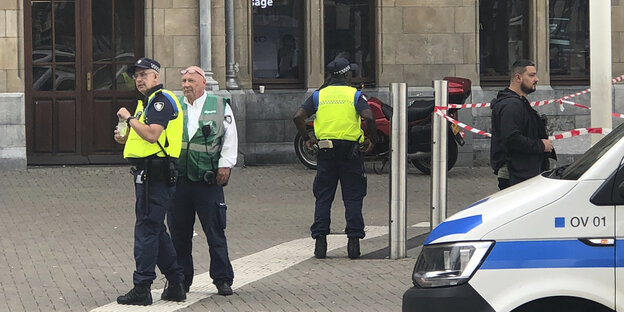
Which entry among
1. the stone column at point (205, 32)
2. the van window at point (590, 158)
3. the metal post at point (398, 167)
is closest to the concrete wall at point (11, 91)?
the stone column at point (205, 32)

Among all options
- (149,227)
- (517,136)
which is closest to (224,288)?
(149,227)

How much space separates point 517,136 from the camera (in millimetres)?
9570

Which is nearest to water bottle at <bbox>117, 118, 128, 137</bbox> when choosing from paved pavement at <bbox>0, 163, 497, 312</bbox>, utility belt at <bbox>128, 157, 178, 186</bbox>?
utility belt at <bbox>128, 157, 178, 186</bbox>

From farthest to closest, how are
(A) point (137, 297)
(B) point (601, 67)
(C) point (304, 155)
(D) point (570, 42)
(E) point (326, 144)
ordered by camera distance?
Result: (D) point (570, 42)
(C) point (304, 155)
(E) point (326, 144)
(B) point (601, 67)
(A) point (137, 297)

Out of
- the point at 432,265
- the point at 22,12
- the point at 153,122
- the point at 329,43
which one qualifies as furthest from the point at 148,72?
the point at 329,43

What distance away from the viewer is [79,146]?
18312mm

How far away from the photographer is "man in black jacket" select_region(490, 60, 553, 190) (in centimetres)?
960

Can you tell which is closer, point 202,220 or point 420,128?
point 202,220

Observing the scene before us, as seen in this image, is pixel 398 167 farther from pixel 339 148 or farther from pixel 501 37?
pixel 501 37

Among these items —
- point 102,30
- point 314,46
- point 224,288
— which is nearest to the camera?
point 224,288

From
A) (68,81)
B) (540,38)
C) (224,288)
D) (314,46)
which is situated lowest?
(224,288)

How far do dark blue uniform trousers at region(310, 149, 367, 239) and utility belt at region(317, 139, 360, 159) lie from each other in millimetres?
41

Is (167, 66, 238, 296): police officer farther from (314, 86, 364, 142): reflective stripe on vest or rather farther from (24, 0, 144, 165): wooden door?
(24, 0, 144, 165): wooden door

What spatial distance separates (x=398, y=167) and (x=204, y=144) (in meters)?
2.22
